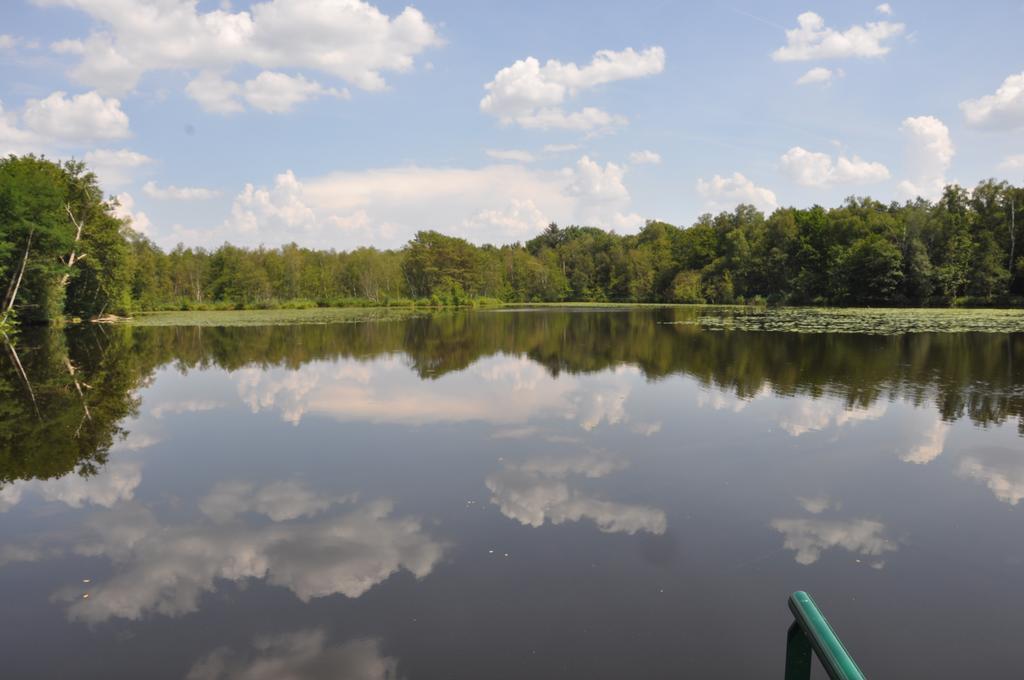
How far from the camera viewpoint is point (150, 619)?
4816 millimetres

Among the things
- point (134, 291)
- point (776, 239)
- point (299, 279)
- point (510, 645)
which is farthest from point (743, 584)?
point (299, 279)

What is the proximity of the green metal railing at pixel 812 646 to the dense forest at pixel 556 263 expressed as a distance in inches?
1652

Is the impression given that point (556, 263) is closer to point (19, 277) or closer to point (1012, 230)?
point (1012, 230)

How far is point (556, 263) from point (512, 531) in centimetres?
10492

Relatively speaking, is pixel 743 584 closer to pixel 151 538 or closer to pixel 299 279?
pixel 151 538

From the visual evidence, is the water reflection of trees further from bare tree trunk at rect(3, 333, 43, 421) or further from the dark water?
the dark water

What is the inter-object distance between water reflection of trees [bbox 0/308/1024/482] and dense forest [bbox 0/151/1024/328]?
10.3 metres

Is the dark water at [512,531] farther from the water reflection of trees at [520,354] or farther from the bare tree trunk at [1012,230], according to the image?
the bare tree trunk at [1012,230]

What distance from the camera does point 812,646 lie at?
1610mm

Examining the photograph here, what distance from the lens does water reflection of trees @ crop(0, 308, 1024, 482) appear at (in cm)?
1134

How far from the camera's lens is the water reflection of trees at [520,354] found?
11.3 meters

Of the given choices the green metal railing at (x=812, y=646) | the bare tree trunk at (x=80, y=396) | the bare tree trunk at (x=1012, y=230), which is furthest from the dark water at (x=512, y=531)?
the bare tree trunk at (x=1012, y=230)

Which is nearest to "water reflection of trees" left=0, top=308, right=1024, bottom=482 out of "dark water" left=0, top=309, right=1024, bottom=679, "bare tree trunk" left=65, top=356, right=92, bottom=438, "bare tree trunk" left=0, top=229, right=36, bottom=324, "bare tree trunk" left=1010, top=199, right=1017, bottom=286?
"bare tree trunk" left=65, top=356, right=92, bottom=438

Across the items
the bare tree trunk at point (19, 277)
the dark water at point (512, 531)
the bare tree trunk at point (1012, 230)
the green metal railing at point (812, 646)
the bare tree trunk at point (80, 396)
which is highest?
the bare tree trunk at point (1012, 230)
